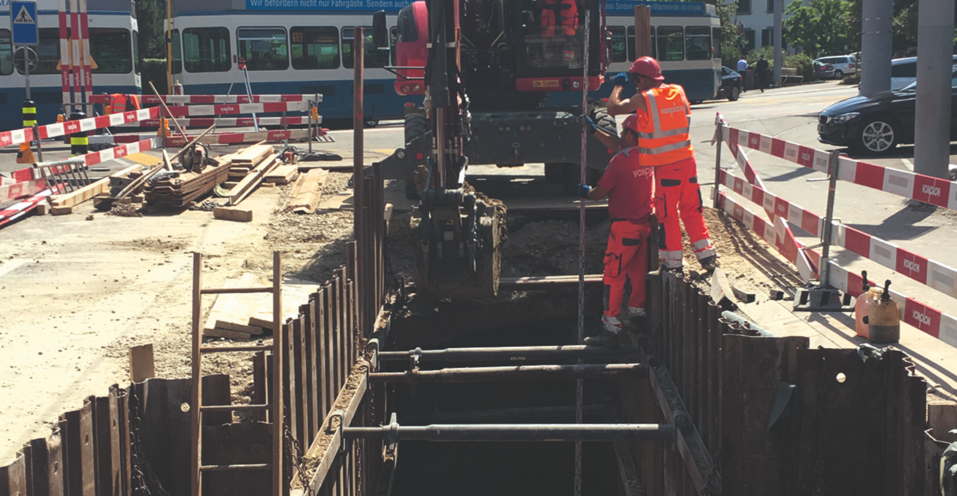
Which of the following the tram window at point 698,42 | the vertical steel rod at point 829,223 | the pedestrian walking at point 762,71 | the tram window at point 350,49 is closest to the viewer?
the vertical steel rod at point 829,223

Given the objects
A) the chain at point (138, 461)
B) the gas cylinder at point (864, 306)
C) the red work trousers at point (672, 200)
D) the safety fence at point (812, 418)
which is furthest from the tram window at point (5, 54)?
the safety fence at point (812, 418)

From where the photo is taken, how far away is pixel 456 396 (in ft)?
31.7

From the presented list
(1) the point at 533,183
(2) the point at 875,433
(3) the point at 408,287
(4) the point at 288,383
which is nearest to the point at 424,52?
(1) the point at 533,183

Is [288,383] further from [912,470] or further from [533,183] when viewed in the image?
[533,183]

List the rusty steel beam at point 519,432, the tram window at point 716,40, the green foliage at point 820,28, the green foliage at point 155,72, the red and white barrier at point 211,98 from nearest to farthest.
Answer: the rusty steel beam at point 519,432, the red and white barrier at point 211,98, the tram window at point 716,40, the green foliage at point 155,72, the green foliage at point 820,28

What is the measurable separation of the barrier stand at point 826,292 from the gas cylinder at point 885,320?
91 centimetres

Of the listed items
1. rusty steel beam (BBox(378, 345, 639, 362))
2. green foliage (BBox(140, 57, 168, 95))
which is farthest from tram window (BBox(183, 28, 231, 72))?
rusty steel beam (BBox(378, 345, 639, 362))

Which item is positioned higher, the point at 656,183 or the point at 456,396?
the point at 656,183

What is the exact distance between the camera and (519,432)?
5750 mm

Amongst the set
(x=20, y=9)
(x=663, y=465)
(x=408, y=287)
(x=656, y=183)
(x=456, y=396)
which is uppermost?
(x=20, y=9)

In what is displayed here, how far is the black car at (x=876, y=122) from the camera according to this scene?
15.4 metres

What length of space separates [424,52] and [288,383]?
7.51m

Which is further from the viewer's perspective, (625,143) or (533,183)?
(533,183)

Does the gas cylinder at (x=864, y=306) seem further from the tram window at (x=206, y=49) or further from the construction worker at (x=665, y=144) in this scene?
the tram window at (x=206, y=49)
